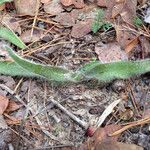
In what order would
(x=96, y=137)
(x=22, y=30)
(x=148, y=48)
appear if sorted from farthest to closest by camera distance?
(x=22, y=30)
(x=148, y=48)
(x=96, y=137)

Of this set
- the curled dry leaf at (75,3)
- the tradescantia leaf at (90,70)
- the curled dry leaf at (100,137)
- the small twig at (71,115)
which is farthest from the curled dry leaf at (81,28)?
the curled dry leaf at (100,137)

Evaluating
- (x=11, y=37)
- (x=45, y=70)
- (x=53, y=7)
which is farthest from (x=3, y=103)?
(x=53, y=7)

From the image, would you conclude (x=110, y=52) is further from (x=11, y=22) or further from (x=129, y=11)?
(x=11, y=22)

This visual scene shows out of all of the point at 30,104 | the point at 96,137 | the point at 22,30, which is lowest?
the point at 96,137

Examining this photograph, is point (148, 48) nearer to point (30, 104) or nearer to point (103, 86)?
point (103, 86)

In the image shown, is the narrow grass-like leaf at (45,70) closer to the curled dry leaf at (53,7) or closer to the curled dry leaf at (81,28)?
the curled dry leaf at (81,28)

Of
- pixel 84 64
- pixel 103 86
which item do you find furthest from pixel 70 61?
pixel 103 86
